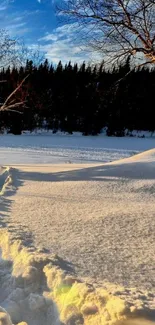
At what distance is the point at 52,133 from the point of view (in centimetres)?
1959

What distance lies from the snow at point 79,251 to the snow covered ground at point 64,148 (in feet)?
18.0

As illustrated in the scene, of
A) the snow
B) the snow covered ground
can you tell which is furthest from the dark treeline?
the snow

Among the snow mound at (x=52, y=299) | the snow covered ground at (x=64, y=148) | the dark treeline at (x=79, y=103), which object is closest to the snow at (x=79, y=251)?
the snow mound at (x=52, y=299)

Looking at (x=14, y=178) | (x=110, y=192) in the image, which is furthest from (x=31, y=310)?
(x=14, y=178)

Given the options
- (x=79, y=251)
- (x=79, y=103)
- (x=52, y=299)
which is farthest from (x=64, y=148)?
(x=52, y=299)

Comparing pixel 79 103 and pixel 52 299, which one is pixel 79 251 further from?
pixel 79 103

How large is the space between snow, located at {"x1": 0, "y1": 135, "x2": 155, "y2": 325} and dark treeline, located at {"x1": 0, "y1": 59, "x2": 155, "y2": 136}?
1392 centimetres

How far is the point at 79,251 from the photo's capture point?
269cm

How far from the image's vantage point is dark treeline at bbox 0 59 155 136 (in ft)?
63.3

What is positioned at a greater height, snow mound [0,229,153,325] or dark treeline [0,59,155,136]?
dark treeline [0,59,155,136]

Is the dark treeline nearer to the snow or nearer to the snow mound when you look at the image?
the snow

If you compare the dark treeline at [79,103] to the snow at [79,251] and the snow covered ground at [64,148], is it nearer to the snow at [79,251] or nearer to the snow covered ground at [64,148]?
the snow covered ground at [64,148]

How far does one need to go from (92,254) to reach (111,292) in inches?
27.2

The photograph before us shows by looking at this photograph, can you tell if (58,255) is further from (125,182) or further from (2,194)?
(125,182)
